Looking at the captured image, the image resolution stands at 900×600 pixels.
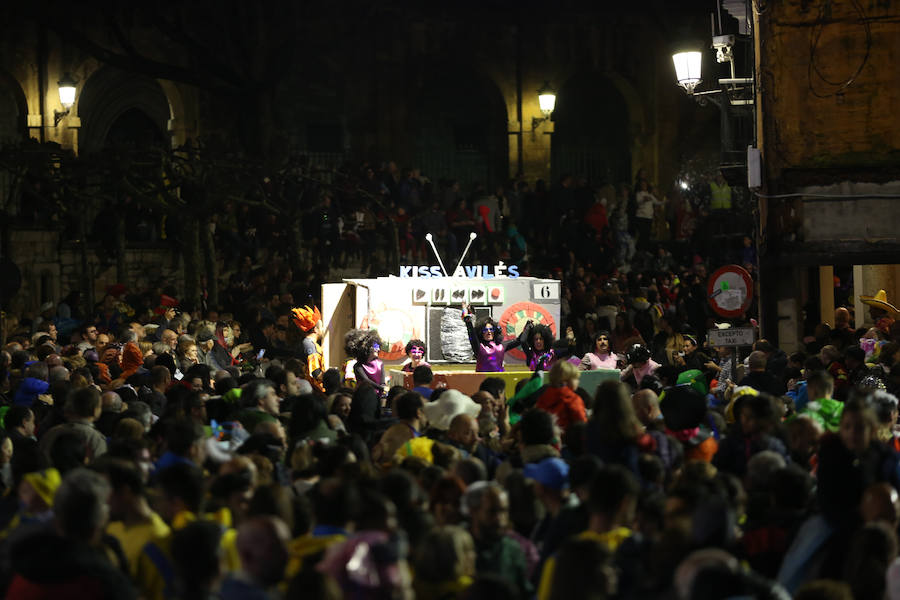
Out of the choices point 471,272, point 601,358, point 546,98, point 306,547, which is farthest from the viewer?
point 546,98

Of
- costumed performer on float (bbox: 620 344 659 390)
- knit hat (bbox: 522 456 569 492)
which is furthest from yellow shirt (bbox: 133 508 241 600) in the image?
costumed performer on float (bbox: 620 344 659 390)

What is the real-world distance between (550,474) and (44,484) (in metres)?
2.49

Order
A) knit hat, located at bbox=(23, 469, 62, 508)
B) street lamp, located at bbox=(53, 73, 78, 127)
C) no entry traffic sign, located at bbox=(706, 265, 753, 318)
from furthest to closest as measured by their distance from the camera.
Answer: street lamp, located at bbox=(53, 73, 78, 127) → no entry traffic sign, located at bbox=(706, 265, 753, 318) → knit hat, located at bbox=(23, 469, 62, 508)

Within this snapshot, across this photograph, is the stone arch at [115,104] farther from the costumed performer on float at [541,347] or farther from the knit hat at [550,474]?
the knit hat at [550,474]

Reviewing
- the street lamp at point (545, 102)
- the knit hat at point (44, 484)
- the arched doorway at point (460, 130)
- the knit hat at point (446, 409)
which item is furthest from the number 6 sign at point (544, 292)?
the arched doorway at point (460, 130)

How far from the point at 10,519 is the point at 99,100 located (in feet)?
88.3

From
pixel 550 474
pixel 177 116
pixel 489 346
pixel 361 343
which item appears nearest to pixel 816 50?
pixel 489 346

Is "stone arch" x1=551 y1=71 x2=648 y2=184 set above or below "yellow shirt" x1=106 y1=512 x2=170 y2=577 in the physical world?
above

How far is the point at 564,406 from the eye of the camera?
1055cm

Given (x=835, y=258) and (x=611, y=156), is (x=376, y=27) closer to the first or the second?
(x=611, y=156)

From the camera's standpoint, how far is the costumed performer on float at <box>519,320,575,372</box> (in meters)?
17.5

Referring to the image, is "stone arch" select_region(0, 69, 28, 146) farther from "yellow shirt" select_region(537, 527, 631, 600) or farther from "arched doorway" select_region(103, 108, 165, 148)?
"yellow shirt" select_region(537, 527, 631, 600)

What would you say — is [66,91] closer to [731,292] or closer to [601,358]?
[601,358]

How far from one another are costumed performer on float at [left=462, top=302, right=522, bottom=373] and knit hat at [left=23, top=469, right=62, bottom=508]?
33.1 feet
